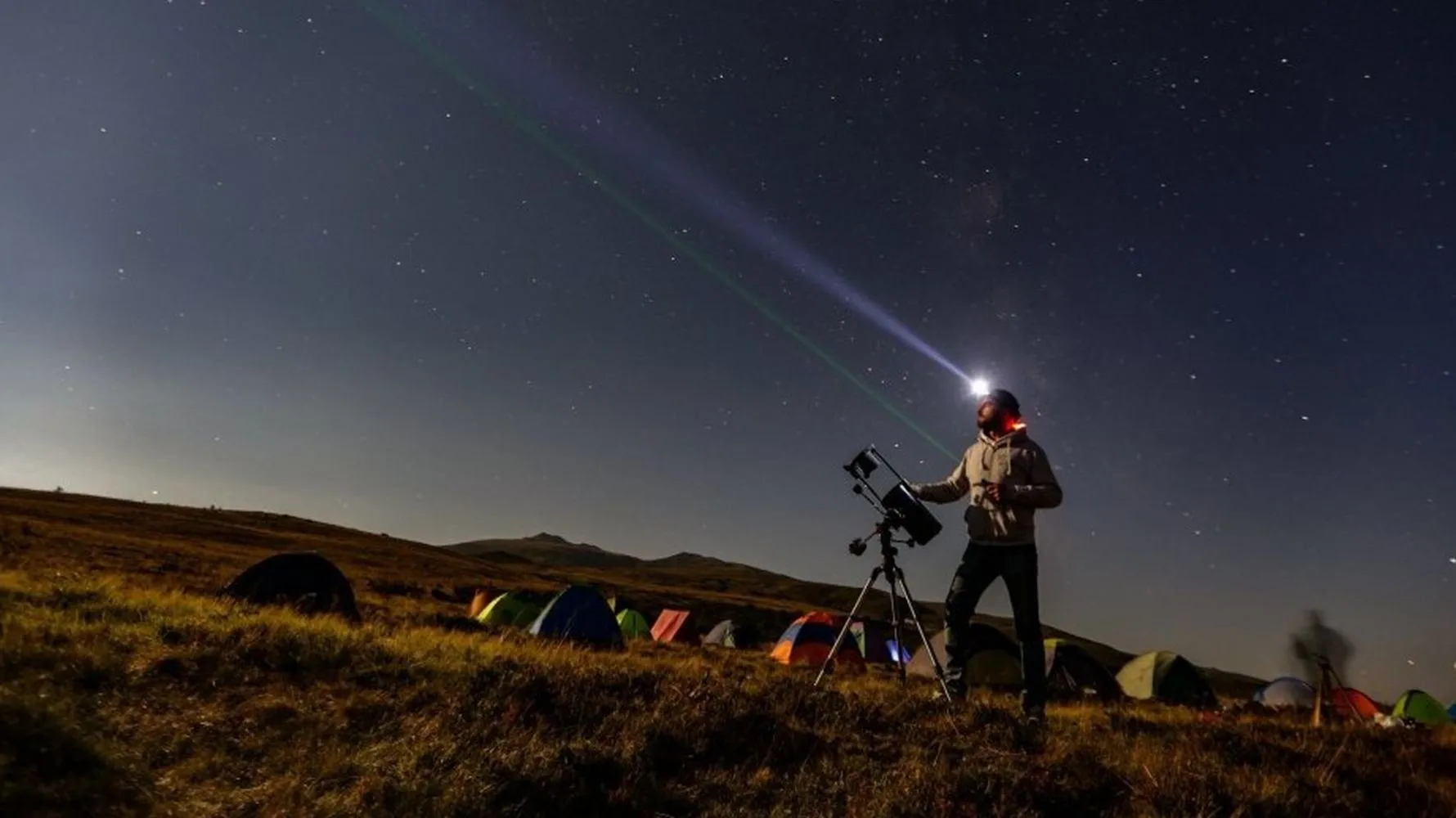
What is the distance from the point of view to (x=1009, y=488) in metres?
6.93

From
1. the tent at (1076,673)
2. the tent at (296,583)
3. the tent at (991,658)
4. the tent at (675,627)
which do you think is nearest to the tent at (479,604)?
the tent at (675,627)

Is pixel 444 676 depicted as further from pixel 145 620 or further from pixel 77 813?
pixel 145 620

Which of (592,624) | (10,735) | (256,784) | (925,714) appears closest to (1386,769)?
(925,714)

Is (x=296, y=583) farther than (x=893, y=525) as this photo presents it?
Yes

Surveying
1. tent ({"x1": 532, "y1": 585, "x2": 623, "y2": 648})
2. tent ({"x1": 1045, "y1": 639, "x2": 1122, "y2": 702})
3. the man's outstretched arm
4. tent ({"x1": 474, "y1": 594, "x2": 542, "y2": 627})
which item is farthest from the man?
tent ({"x1": 474, "y1": 594, "x2": 542, "y2": 627})

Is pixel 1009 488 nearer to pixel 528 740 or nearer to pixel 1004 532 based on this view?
pixel 1004 532

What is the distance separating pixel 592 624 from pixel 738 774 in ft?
42.3

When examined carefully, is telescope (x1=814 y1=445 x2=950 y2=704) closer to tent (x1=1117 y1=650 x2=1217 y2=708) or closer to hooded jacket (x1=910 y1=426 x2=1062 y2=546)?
hooded jacket (x1=910 y1=426 x2=1062 y2=546)

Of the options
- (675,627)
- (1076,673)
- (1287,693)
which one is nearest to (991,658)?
(1076,673)

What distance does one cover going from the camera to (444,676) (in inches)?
243

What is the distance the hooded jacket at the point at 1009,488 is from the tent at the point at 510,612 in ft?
60.6

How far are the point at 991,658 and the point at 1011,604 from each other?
12556 mm

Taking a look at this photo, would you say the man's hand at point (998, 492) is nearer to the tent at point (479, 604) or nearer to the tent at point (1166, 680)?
the tent at point (1166, 680)

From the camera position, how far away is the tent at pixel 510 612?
23.4 meters
